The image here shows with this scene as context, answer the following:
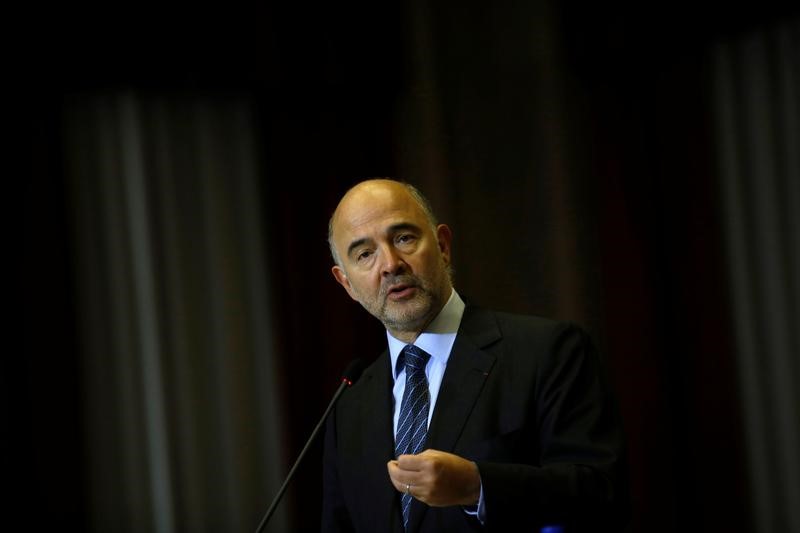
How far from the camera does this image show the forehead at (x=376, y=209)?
1.95m

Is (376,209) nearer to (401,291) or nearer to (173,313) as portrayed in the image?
(401,291)

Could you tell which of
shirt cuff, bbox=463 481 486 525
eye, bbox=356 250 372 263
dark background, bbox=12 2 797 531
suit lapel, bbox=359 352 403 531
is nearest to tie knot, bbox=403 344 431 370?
suit lapel, bbox=359 352 403 531

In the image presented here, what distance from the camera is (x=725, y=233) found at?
305 centimetres

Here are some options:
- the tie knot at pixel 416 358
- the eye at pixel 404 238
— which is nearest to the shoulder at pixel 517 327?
the tie knot at pixel 416 358

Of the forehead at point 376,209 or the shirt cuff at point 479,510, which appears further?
the forehead at point 376,209

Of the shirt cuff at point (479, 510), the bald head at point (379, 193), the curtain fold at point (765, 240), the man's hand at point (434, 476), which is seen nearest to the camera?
the man's hand at point (434, 476)

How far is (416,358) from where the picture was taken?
1917 millimetres

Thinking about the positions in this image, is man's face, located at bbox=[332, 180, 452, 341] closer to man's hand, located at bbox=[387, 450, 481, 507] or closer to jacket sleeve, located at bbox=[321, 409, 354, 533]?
jacket sleeve, located at bbox=[321, 409, 354, 533]

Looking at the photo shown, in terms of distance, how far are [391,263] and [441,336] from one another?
199mm

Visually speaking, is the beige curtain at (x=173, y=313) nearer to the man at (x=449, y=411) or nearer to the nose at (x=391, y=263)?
the man at (x=449, y=411)

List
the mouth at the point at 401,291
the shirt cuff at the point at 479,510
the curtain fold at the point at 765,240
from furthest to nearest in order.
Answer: the curtain fold at the point at 765,240
the mouth at the point at 401,291
the shirt cuff at the point at 479,510

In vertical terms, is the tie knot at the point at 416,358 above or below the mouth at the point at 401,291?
below

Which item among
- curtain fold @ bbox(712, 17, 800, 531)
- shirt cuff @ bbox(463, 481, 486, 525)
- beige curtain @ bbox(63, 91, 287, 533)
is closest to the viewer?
shirt cuff @ bbox(463, 481, 486, 525)

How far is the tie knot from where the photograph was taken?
191cm
